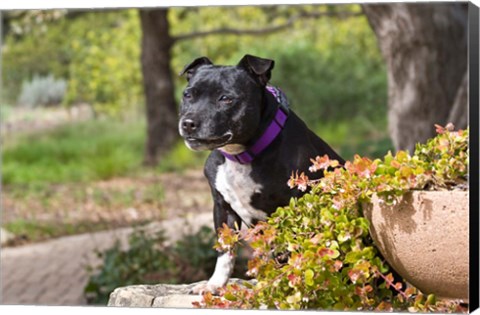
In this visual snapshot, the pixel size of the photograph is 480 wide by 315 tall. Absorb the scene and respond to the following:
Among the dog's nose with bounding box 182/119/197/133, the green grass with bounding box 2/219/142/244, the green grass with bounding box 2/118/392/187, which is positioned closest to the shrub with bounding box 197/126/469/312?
the dog's nose with bounding box 182/119/197/133

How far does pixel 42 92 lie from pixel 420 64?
978cm

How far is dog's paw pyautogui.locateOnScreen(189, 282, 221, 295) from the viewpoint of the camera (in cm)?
334

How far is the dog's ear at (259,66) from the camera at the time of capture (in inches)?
126

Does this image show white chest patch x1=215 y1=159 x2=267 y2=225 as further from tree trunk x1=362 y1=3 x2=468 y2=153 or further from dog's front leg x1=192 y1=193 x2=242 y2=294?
tree trunk x1=362 y1=3 x2=468 y2=153

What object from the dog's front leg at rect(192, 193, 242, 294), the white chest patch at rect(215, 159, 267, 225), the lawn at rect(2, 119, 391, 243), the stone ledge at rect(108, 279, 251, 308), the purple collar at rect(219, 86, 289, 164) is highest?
the purple collar at rect(219, 86, 289, 164)

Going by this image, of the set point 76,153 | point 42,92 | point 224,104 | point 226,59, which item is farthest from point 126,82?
point 224,104

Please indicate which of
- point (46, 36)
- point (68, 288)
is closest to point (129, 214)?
point (68, 288)

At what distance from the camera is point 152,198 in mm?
9414

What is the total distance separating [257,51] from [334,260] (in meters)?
10.4

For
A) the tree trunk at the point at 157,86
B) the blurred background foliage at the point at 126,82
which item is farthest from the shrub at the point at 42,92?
the tree trunk at the point at 157,86

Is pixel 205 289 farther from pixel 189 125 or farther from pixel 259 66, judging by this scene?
pixel 259 66

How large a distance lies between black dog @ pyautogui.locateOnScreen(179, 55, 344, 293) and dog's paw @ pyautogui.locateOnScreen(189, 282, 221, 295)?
0.92 ft

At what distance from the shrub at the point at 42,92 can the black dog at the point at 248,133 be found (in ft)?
37.1

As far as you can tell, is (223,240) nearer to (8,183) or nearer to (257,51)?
(8,183)
